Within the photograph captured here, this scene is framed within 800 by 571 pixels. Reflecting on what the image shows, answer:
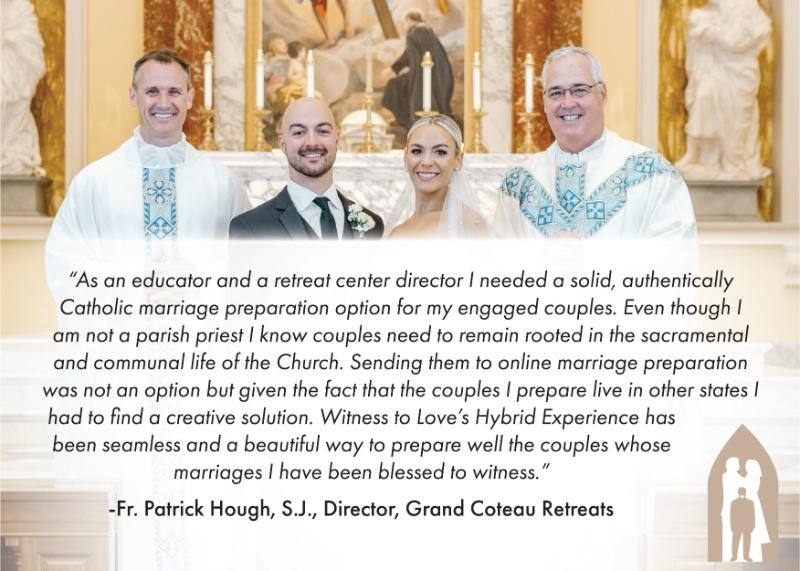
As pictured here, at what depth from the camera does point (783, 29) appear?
300 inches

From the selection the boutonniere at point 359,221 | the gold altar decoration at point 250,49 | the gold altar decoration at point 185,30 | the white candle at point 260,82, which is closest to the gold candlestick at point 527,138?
the white candle at point 260,82

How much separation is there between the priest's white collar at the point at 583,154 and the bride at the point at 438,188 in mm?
482

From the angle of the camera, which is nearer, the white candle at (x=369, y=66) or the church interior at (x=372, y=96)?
the church interior at (x=372, y=96)

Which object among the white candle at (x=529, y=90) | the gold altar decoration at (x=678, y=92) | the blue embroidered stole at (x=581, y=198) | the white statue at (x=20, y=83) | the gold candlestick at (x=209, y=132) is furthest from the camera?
the gold altar decoration at (x=678, y=92)

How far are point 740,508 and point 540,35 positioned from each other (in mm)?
5063

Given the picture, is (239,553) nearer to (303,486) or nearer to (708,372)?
(303,486)

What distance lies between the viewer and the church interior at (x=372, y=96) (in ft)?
24.0

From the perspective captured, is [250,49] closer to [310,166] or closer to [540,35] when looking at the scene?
[540,35]

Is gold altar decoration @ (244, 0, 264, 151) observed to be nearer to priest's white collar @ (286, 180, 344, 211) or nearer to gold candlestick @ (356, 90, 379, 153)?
gold candlestick @ (356, 90, 379, 153)

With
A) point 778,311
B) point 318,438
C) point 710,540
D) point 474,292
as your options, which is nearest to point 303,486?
point 318,438

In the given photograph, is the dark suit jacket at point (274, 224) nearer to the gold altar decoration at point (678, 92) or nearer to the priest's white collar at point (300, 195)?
the priest's white collar at point (300, 195)

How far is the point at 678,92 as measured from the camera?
305 inches

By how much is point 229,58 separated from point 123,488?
508 centimetres

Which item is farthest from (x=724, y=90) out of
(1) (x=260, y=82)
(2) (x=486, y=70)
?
(1) (x=260, y=82)
